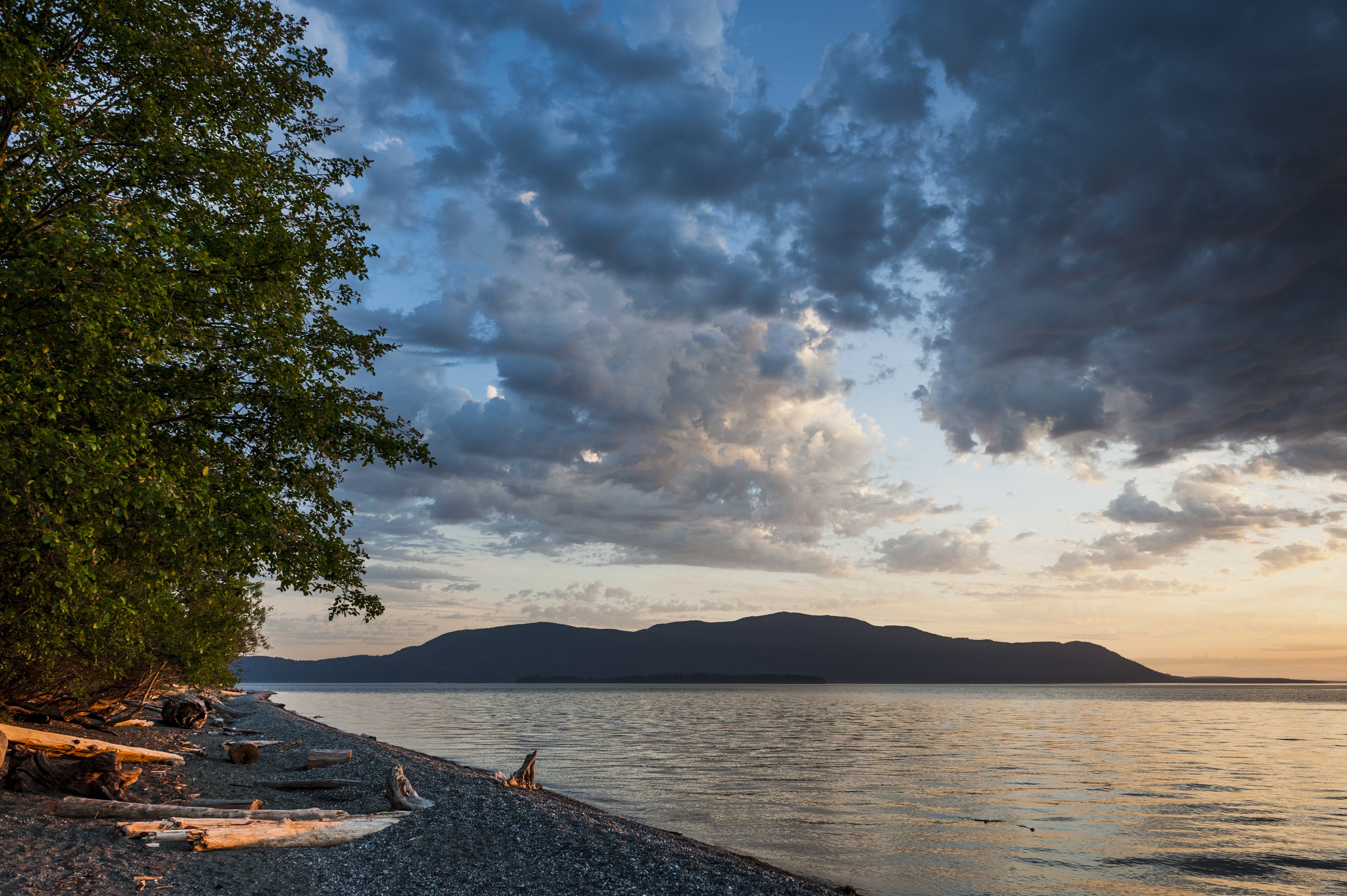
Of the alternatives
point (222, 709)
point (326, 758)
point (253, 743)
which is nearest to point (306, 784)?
point (326, 758)

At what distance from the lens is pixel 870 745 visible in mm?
57750

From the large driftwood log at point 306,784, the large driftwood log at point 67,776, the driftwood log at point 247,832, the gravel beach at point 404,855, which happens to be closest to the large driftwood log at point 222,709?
the large driftwood log at point 306,784

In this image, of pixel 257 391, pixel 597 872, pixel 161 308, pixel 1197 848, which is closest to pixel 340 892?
pixel 597 872

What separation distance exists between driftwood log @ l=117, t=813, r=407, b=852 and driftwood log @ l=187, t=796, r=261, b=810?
6.09ft

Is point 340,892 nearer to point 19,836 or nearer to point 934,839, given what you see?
point 19,836

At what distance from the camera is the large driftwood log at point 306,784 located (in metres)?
23.8

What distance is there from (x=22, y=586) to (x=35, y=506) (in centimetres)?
444

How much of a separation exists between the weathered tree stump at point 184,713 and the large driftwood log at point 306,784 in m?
23.8

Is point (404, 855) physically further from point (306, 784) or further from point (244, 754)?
point (244, 754)

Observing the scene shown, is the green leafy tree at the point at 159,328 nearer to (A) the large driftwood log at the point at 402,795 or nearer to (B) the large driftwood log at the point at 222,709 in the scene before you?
(A) the large driftwood log at the point at 402,795

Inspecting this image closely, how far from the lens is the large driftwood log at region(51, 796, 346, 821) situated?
51.6 feet

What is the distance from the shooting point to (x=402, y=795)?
846 inches

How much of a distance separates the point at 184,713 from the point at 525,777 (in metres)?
26.8

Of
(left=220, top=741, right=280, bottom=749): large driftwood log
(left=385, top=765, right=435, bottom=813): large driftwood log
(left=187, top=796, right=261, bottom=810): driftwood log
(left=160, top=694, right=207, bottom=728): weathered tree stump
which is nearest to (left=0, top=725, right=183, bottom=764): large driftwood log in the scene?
(left=187, top=796, right=261, bottom=810): driftwood log
